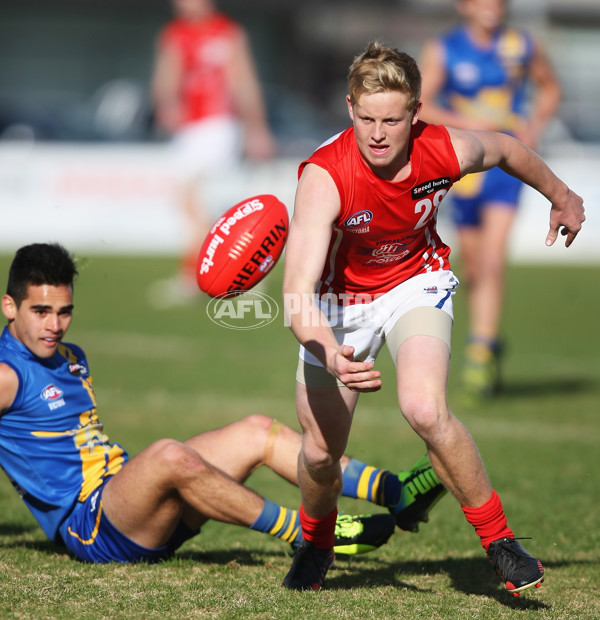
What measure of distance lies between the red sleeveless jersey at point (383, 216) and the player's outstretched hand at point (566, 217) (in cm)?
49

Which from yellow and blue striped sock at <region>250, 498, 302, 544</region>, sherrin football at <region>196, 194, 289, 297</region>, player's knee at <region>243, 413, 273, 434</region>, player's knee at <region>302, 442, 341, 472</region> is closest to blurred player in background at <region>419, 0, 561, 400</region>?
player's knee at <region>243, 413, 273, 434</region>

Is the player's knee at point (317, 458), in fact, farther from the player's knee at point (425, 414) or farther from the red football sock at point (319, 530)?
the player's knee at point (425, 414)

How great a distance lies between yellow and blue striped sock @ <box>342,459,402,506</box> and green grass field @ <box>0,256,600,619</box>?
30 cm

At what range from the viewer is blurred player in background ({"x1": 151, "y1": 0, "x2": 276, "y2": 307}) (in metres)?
12.5

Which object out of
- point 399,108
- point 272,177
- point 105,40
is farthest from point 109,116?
point 399,108

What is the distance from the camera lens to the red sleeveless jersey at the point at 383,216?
3.82m

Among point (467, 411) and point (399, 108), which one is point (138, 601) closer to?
point (399, 108)

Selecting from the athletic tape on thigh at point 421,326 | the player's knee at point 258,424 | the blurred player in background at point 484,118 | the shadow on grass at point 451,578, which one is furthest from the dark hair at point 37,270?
the blurred player in background at point 484,118

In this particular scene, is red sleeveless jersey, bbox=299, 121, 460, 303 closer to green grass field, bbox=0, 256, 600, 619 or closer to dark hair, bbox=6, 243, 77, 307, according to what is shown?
dark hair, bbox=6, 243, 77, 307

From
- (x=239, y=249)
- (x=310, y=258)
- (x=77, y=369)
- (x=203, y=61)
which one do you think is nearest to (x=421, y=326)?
(x=310, y=258)

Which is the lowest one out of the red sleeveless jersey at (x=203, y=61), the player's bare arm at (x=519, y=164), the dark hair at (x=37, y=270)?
the dark hair at (x=37, y=270)

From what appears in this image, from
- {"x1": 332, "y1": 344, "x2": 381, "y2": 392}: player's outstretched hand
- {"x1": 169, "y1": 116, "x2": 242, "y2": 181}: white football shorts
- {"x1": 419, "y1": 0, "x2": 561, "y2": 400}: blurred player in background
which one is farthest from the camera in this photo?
{"x1": 169, "y1": 116, "x2": 242, "y2": 181}: white football shorts

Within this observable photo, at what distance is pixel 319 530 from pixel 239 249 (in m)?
1.17

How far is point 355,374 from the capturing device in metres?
3.27
